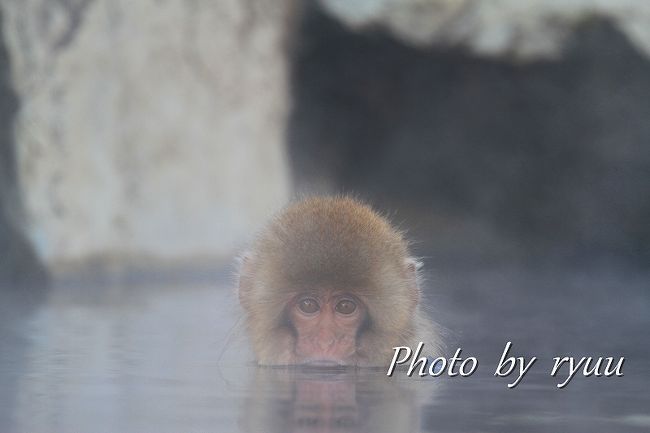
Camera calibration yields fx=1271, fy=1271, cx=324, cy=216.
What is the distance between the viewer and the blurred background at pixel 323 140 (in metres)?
6.81

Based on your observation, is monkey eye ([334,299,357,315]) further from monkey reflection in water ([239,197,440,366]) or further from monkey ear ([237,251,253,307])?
monkey ear ([237,251,253,307])

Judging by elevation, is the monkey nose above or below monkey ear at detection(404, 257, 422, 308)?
below

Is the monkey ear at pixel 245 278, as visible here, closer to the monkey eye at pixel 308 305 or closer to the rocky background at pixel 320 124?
the monkey eye at pixel 308 305

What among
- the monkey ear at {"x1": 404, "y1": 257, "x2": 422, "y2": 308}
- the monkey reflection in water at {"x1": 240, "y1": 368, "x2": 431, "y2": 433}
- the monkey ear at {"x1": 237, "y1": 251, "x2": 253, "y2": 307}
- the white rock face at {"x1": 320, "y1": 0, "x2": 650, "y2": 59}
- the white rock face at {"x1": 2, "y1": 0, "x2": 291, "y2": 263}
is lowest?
the monkey reflection in water at {"x1": 240, "y1": 368, "x2": 431, "y2": 433}

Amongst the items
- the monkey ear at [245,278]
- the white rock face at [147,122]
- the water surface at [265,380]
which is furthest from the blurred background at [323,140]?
the monkey ear at [245,278]

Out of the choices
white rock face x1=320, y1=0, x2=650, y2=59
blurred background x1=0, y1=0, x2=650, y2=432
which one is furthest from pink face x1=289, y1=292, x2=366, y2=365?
white rock face x1=320, y1=0, x2=650, y2=59

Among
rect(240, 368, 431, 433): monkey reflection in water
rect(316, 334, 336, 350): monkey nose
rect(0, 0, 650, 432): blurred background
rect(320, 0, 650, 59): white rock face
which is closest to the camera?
rect(240, 368, 431, 433): monkey reflection in water

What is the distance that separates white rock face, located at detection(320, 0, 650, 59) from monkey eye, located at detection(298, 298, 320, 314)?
4.40 m

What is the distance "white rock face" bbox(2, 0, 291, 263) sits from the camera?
274 inches

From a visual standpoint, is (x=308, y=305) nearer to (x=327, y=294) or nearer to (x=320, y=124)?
(x=327, y=294)

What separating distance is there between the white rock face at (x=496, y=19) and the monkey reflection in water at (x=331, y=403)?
4.60 meters

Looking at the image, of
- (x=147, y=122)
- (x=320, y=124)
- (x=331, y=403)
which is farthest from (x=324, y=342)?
(x=320, y=124)

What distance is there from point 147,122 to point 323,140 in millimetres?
1497

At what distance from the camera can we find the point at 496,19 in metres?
7.15
